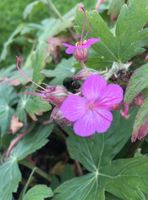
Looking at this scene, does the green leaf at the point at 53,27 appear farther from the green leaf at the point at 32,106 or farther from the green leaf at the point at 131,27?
the green leaf at the point at 131,27

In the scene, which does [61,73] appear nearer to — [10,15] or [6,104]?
[6,104]

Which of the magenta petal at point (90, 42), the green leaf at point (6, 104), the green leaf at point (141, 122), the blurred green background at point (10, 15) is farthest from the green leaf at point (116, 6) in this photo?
the blurred green background at point (10, 15)

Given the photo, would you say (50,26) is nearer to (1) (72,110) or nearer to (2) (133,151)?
(2) (133,151)

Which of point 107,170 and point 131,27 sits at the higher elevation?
point 131,27

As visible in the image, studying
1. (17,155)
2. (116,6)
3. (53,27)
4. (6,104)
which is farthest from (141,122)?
(53,27)

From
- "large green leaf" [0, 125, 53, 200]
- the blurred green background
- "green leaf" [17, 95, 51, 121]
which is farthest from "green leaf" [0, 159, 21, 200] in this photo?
the blurred green background

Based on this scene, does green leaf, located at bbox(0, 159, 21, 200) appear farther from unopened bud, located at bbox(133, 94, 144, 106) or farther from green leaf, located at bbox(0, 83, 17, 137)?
unopened bud, located at bbox(133, 94, 144, 106)

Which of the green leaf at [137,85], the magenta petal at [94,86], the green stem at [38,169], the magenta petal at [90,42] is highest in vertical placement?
the magenta petal at [90,42]
